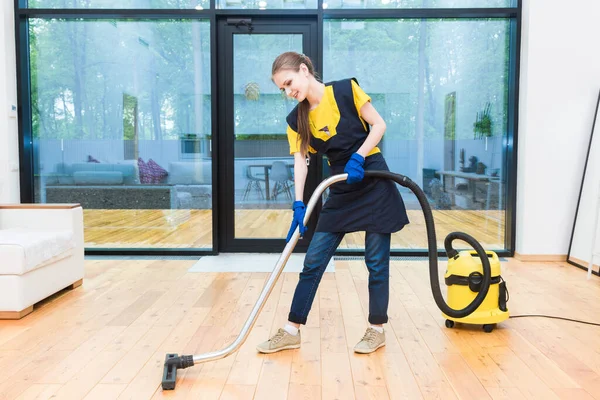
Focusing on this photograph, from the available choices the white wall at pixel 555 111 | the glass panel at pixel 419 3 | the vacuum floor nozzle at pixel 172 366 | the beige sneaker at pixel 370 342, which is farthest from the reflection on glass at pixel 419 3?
the vacuum floor nozzle at pixel 172 366

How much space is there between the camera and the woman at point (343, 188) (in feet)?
7.92

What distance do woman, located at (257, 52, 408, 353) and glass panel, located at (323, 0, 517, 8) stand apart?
2617 mm

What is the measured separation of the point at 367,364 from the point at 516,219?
2940 mm

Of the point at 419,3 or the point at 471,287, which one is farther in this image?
the point at 419,3

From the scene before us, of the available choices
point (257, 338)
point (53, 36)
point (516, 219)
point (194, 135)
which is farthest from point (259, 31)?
point (257, 338)

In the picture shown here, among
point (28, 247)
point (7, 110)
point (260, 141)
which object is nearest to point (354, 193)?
point (28, 247)

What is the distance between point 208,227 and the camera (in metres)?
5.00

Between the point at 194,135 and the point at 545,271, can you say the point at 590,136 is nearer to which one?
the point at 545,271

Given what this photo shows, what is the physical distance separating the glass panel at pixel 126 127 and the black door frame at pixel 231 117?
105 millimetres

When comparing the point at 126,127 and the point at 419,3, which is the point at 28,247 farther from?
the point at 419,3

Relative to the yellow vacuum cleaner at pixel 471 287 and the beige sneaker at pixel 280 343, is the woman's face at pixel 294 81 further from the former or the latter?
the beige sneaker at pixel 280 343

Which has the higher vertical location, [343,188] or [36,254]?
[343,188]

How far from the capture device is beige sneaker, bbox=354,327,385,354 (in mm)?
2510

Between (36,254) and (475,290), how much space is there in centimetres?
216
